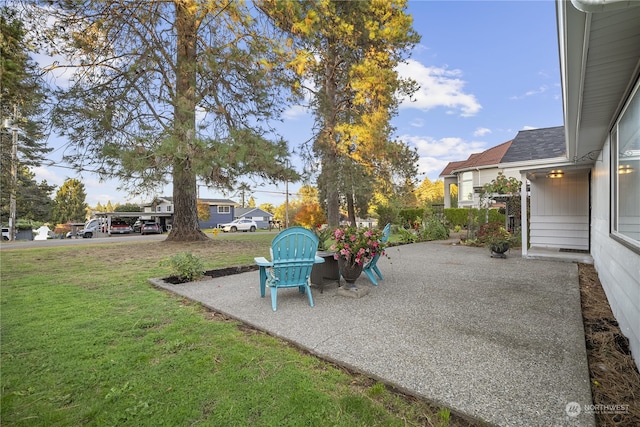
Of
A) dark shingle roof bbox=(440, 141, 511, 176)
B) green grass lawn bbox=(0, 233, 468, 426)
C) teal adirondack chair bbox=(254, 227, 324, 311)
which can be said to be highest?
dark shingle roof bbox=(440, 141, 511, 176)

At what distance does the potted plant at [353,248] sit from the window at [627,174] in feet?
7.82

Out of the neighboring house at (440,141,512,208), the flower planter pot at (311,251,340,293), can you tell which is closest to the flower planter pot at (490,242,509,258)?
the flower planter pot at (311,251,340,293)

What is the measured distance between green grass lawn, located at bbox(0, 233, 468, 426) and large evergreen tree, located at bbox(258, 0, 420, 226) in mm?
8345

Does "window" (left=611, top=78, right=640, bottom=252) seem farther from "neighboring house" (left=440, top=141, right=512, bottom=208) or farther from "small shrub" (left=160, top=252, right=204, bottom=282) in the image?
"neighboring house" (left=440, top=141, right=512, bottom=208)

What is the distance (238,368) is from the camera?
83.1 inches

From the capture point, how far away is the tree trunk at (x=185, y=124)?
7242 millimetres

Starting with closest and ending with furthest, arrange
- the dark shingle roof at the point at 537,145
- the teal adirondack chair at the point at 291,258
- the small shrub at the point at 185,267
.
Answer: the teal adirondack chair at the point at 291,258, the small shrub at the point at 185,267, the dark shingle roof at the point at 537,145

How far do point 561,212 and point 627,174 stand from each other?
5778 mm

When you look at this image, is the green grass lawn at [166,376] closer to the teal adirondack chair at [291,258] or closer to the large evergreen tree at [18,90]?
the teal adirondack chair at [291,258]

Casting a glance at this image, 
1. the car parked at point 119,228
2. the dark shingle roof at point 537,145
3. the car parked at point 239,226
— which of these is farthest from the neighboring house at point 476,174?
the car parked at point 119,228

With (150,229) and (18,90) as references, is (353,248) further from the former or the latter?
(150,229)

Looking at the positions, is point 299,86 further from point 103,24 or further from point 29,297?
point 29,297

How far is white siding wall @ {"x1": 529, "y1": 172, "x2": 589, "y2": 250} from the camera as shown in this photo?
726cm

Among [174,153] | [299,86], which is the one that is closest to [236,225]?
[299,86]
